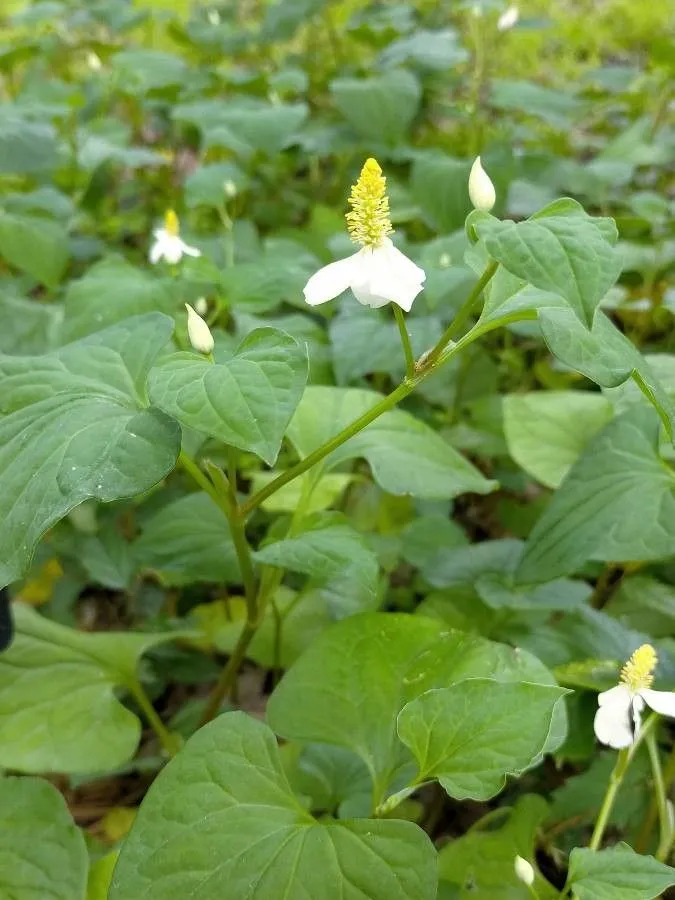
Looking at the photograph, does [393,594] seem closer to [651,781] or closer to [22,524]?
[651,781]

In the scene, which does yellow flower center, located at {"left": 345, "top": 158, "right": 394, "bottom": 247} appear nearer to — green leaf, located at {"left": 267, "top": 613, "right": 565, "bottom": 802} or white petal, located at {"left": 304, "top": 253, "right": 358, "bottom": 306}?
white petal, located at {"left": 304, "top": 253, "right": 358, "bottom": 306}

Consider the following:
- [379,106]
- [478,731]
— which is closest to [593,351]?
[478,731]

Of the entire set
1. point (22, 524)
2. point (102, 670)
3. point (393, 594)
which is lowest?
point (393, 594)

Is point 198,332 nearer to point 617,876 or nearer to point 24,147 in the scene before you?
point 617,876

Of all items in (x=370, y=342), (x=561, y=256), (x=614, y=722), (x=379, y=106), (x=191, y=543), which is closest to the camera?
(x=561, y=256)

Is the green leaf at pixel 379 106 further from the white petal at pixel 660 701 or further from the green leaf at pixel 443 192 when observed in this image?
the white petal at pixel 660 701

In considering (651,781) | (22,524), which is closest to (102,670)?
(22,524)
